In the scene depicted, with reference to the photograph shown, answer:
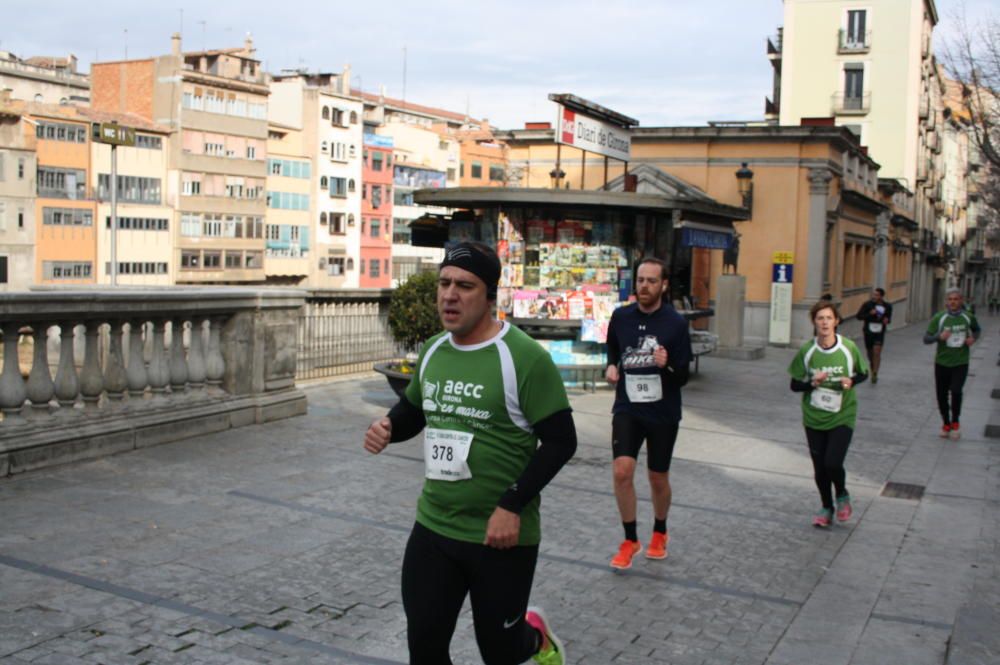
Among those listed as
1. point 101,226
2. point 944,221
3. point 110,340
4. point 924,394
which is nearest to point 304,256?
point 101,226

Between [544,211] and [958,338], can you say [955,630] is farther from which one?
[544,211]

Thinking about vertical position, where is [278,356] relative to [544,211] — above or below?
below

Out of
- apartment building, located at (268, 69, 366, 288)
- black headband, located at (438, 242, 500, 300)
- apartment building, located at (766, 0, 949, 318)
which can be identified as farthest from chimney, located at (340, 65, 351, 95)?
black headband, located at (438, 242, 500, 300)

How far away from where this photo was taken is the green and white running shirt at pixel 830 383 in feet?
25.3

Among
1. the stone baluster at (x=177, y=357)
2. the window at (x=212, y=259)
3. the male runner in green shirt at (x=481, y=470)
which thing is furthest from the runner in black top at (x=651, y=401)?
the window at (x=212, y=259)

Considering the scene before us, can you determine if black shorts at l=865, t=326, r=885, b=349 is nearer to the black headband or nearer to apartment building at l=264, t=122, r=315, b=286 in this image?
the black headband

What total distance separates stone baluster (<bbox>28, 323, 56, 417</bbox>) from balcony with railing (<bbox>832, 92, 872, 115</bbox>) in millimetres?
47873

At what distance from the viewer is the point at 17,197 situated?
68.8 m

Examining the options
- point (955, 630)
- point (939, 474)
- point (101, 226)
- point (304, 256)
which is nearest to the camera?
point (955, 630)

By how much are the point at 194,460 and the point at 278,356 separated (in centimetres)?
210

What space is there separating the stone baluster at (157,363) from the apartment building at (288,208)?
79.7 m

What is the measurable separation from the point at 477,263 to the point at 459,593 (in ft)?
3.87

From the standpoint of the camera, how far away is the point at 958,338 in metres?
12.5

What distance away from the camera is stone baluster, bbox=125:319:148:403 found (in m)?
9.10
